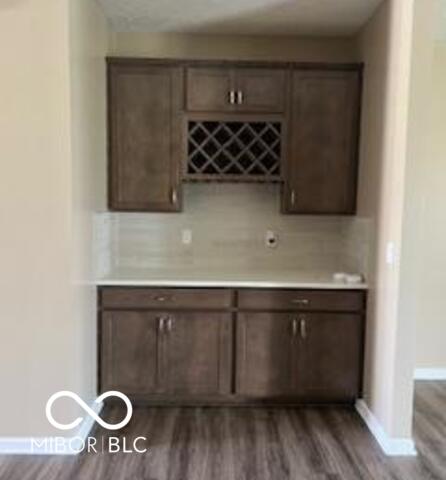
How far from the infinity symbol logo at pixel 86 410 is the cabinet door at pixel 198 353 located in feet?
1.05

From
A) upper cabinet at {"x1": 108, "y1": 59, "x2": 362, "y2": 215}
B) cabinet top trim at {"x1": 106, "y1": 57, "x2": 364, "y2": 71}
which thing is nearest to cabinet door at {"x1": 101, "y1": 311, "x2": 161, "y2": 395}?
upper cabinet at {"x1": 108, "y1": 59, "x2": 362, "y2": 215}

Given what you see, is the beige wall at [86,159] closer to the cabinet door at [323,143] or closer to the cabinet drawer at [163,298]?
the cabinet drawer at [163,298]

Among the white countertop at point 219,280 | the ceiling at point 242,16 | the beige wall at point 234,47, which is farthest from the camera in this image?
the beige wall at point 234,47

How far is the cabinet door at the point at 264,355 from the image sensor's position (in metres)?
3.54

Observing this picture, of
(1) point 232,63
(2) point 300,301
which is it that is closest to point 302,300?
(2) point 300,301

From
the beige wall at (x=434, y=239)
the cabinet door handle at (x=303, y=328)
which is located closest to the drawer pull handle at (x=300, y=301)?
the cabinet door handle at (x=303, y=328)

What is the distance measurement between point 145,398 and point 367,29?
9.98ft

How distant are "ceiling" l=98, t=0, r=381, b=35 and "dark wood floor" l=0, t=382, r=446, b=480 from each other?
8.98 feet

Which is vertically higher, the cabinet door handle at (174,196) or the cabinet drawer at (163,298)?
the cabinet door handle at (174,196)

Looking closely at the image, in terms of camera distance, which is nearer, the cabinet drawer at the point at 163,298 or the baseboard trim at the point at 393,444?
the baseboard trim at the point at 393,444

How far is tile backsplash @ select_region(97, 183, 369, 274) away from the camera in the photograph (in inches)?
161

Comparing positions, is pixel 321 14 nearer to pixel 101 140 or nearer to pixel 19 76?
pixel 101 140

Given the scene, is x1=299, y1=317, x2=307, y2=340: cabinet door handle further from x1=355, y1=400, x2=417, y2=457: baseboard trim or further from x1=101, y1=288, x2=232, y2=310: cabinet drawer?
x1=355, y1=400, x2=417, y2=457: baseboard trim

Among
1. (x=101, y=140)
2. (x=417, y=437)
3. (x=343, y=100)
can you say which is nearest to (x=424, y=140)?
(x=343, y=100)
